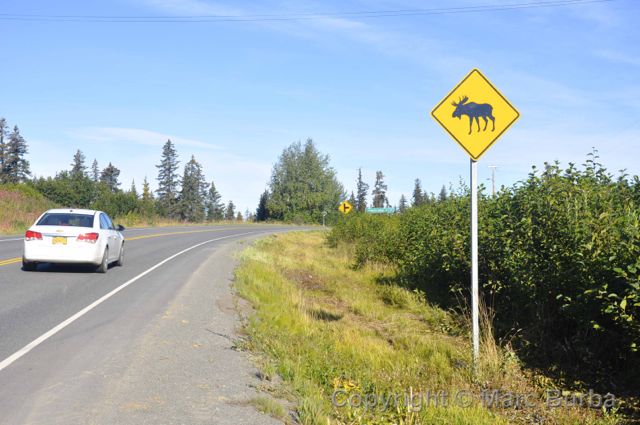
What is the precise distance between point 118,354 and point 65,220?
8.41m

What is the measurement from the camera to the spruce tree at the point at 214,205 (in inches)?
5492

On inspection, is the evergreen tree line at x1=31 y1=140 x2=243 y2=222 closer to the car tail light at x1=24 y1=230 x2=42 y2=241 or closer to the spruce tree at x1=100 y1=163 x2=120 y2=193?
the spruce tree at x1=100 y1=163 x2=120 y2=193

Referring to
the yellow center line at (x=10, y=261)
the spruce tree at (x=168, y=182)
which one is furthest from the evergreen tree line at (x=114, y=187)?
the yellow center line at (x=10, y=261)

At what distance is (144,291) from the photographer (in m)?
11.2

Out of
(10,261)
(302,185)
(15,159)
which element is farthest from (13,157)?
(10,261)

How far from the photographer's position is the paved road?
4.65 m

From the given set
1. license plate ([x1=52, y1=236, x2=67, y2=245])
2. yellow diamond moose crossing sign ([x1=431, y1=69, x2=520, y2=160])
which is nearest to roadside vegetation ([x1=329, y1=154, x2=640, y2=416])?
yellow diamond moose crossing sign ([x1=431, y1=69, x2=520, y2=160])

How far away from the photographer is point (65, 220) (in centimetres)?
1358

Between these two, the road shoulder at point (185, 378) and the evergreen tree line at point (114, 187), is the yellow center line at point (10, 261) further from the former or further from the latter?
the evergreen tree line at point (114, 187)

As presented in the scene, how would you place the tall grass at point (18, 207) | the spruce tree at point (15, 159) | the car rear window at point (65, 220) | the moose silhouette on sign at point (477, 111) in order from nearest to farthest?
the moose silhouette on sign at point (477, 111) → the car rear window at point (65, 220) → the tall grass at point (18, 207) → the spruce tree at point (15, 159)

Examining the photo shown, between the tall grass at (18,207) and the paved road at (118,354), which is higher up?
the tall grass at (18,207)

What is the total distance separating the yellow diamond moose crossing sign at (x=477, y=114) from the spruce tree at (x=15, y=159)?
10371 cm

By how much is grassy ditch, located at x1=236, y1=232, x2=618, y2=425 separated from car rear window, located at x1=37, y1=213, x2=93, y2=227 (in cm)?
485

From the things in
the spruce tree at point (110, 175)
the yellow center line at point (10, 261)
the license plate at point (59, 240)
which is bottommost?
the yellow center line at point (10, 261)
